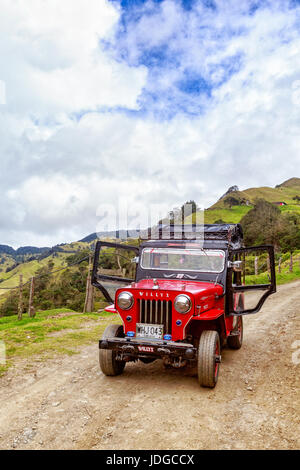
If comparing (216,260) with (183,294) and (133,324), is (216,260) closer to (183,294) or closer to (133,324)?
(183,294)

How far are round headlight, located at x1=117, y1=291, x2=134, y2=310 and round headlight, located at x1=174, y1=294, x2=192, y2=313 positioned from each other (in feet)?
2.76

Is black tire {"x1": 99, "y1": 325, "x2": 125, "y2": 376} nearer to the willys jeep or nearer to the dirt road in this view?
the willys jeep

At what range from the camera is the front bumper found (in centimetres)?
534

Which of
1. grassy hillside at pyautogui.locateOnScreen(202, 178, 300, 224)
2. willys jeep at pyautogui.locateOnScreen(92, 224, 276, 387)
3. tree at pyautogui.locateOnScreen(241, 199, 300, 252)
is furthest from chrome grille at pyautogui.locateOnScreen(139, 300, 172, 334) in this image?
grassy hillside at pyautogui.locateOnScreen(202, 178, 300, 224)

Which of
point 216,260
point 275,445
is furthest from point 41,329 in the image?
point 275,445

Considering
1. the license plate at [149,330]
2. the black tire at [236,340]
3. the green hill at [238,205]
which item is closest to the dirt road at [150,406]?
the black tire at [236,340]

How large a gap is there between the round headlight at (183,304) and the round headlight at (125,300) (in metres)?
0.84

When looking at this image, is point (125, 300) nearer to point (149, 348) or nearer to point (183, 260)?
point (149, 348)

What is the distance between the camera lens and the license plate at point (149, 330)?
225 inches

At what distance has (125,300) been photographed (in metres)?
5.89

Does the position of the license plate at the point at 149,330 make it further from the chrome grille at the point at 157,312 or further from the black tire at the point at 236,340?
the black tire at the point at 236,340

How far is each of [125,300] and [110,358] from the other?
1117mm

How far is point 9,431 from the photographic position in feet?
14.0

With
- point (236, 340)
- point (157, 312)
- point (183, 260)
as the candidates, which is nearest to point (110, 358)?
point (157, 312)
